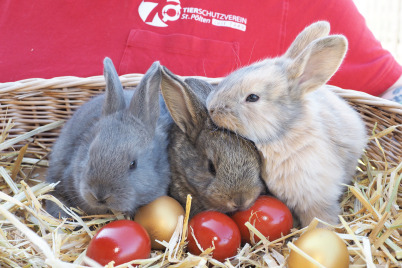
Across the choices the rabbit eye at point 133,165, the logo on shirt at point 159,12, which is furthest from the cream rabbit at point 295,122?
the logo on shirt at point 159,12

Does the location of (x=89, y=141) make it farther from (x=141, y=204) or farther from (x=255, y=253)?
(x=255, y=253)

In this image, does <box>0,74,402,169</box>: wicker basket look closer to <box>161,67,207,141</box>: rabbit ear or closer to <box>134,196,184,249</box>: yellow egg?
<box>161,67,207,141</box>: rabbit ear

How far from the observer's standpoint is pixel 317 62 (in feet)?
5.89

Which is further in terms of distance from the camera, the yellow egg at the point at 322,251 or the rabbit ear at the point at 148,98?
the rabbit ear at the point at 148,98

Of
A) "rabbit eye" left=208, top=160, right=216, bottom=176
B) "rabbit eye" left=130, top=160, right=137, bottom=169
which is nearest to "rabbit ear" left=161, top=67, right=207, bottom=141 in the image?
"rabbit eye" left=208, top=160, right=216, bottom=176

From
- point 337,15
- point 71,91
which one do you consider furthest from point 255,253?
point 337,15

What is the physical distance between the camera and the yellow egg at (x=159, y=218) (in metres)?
1.78

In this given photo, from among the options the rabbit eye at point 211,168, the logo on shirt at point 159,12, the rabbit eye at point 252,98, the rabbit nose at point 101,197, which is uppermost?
the logo on shirt at point 159,12

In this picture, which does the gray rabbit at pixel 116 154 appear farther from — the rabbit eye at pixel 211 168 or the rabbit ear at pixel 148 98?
the rabbit eye at pixel 211 168

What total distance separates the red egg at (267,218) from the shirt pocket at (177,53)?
4.16 feet

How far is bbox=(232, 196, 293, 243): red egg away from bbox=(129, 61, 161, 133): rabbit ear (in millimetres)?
542

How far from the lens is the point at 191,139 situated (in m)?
1.98

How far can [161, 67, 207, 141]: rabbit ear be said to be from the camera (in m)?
1.88

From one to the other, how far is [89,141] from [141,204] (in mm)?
356
